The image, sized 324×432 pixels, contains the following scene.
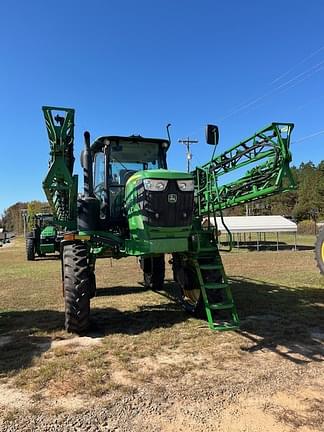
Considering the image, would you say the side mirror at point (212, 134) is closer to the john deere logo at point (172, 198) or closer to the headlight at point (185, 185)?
the headlight at point (185, 185)

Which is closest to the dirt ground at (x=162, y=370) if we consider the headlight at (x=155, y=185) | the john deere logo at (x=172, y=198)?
the john deere logo at (x=172, y=198)

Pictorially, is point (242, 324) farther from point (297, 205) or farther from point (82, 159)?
point (297, 205)

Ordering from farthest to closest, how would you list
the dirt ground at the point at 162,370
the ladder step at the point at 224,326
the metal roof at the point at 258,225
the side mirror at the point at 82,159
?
the metal roof at the point at 258,225, the side mirror at the point at 82,159, the ladder step at the point at 224,326, the dirt ground at the point at 162,370

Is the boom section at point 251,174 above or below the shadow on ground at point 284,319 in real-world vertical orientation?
above

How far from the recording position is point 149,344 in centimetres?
538

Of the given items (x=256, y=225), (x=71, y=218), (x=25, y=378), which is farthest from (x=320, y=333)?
(x=256, y=225)

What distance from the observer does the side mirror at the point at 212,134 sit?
6.01 metres

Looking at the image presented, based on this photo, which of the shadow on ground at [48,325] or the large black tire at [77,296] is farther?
the large black tire at [77,296]

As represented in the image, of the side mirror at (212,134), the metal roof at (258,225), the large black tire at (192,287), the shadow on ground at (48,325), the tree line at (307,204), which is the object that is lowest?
the shadow on ground at (48,325)

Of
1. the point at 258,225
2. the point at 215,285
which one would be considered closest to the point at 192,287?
the point at 215,285

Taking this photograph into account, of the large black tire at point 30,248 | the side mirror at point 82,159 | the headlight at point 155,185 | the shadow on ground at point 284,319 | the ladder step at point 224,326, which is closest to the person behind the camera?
the shadow on ground at point 284,319

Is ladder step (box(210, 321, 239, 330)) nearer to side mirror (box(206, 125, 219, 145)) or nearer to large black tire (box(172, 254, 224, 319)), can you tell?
large black tire (box(172, 254, 224, 319))

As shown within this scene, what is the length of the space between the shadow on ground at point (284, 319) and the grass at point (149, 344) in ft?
0.05

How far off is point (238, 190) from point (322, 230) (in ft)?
11.1
